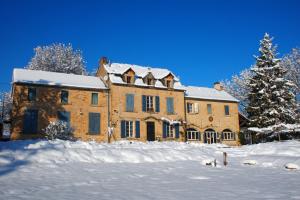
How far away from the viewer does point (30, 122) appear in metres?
28.0

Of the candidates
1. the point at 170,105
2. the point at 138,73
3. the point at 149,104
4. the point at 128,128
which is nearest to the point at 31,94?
the point at 128,128

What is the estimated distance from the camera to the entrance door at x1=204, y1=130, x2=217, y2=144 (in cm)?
3591

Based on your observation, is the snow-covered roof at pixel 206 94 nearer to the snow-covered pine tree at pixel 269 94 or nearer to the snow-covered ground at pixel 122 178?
the snow-covered pine tree at pixel 269 94

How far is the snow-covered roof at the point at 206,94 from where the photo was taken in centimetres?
3654

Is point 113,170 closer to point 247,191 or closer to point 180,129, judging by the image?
point 247,191

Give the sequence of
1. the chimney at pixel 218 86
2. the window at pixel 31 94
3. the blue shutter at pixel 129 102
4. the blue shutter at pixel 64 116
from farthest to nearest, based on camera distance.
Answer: the chimney at pixel 218 86
the blue shutter at pixel 129 102
the blue shutter at pixel 64 116
the window at pixel 31 94

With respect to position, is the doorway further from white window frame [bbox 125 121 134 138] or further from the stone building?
white window frame [bbox 125 121 134 138]

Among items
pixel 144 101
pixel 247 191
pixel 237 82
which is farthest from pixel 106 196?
pixel 237 82

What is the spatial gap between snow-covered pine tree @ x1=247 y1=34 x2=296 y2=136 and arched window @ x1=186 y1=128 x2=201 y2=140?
578 centimetres

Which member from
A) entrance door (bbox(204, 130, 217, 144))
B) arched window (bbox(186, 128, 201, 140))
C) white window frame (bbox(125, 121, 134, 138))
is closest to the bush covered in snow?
white window frame (bbox(125, 121, 134, 138))

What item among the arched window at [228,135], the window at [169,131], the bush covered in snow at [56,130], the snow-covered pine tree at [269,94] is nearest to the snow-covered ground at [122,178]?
the bush covered in snow at [56,130]

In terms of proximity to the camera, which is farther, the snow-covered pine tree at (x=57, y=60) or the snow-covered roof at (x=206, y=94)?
the snow-covered pine tree at (x=57, y=60)

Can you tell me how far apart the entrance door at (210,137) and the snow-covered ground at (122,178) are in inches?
669

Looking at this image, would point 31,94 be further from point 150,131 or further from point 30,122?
point 150,131
